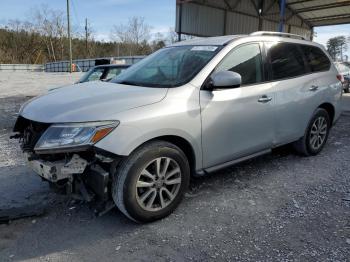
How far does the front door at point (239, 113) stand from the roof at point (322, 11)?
18.8 m

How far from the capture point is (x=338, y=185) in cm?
423

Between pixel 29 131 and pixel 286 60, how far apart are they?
3.28 m

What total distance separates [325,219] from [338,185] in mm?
1015

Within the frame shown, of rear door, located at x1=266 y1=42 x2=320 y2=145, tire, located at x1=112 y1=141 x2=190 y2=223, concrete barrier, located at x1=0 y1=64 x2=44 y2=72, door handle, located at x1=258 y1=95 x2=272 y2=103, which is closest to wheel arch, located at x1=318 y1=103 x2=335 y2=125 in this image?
rear door, located at x1=266 y1=42 x2=320 y2=145

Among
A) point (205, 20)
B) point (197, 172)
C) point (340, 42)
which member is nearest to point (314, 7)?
point (205, 20)

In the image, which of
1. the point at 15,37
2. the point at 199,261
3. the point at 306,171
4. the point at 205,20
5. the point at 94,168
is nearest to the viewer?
the point at 199,261

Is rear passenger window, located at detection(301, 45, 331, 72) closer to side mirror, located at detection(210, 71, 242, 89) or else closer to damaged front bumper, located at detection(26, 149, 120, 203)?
side mirror, located at detection(210, 71, 242, 89)

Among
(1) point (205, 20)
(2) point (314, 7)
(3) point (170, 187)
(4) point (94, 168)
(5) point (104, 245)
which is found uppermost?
(2) point (314, 7)

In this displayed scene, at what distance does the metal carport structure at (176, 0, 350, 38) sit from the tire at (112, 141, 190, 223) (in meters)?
17.0

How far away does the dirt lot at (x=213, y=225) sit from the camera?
2865 millimetres

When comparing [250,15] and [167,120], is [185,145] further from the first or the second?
[250,15]

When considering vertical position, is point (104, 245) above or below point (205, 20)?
below

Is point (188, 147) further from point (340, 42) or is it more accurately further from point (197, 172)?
point (340, 42)

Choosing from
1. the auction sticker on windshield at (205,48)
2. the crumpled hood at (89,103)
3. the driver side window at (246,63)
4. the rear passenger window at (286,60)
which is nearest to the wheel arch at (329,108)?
the rear passenger window at (286,60)
